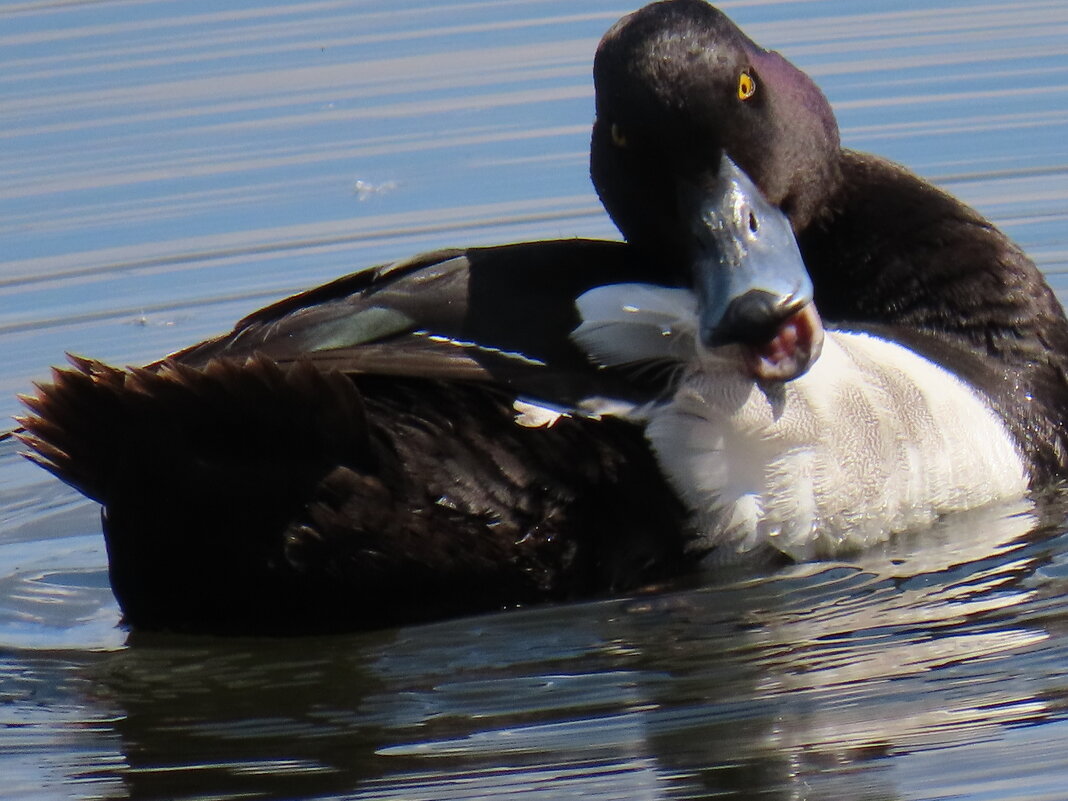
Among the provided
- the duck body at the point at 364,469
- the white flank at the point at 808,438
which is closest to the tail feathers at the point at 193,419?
the duck body at the point at 364,469

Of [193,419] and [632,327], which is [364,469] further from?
[632,327]

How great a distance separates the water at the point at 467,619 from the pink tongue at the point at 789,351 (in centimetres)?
42

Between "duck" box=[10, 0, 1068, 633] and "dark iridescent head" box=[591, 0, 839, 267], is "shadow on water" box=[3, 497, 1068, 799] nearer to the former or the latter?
"duck" box=[10, 0, 1068, 633]

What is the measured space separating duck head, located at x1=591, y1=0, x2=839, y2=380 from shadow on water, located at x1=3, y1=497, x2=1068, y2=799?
49cm

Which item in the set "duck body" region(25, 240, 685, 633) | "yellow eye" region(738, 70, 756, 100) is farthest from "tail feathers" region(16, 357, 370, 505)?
"yellow eye" region(738, 70, 756, 100)

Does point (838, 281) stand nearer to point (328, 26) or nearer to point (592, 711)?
point (592, 711)

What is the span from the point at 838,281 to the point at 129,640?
1.79m

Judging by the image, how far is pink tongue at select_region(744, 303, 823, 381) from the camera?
3846 millimetres

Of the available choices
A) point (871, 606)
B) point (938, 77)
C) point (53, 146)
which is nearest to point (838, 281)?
point (871, 606)

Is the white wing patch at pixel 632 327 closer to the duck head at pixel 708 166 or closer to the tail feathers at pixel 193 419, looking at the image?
the duck head at pixel 708 166

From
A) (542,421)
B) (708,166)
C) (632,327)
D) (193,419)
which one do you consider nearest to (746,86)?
Answer: (708,166)

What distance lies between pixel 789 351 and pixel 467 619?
774mm

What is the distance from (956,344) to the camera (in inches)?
182

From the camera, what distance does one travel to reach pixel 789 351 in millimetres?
3861
